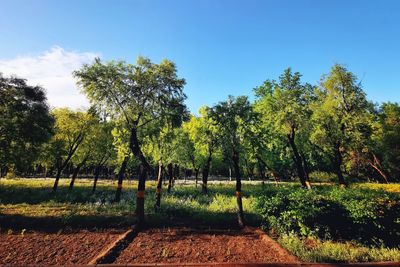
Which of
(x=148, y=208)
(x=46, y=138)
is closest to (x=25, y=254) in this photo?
(x=148, y=208)

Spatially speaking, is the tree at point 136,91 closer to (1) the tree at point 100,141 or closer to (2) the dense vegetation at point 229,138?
(2) the dense vegetation at point 229,138

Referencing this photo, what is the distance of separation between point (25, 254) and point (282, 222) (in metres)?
11.0

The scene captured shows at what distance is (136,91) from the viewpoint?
16531mm

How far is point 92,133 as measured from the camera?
109ft

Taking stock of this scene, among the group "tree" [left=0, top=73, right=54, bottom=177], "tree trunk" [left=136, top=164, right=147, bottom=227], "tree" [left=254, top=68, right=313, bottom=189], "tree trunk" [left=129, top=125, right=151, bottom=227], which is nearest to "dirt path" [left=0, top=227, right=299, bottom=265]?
"tree trunk" [left=136, top=164, right=147, bottom=227]

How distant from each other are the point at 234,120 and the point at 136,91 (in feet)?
21.2

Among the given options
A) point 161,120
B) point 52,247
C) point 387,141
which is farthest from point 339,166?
point 52,247

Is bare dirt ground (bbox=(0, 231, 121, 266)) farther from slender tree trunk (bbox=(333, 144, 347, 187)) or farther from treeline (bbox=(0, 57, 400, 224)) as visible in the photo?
slender tree trunk (bbox=(333, 144, 347, 187))

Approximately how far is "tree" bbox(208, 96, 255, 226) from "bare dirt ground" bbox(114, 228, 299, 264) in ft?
9.18

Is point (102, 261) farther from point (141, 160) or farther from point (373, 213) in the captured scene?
point (373, 213)

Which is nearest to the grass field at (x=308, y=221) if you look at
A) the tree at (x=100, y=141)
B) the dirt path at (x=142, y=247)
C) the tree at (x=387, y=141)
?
the dirt path at (x=142, y=247)

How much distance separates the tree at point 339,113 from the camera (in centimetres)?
3139

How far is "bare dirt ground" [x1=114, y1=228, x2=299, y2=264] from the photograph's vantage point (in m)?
9.30

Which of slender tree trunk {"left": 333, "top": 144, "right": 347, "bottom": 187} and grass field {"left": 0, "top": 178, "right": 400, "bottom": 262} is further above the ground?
slender tree trunk {"left": 333, "top": 144, "right": 347, "bottom": 187}
